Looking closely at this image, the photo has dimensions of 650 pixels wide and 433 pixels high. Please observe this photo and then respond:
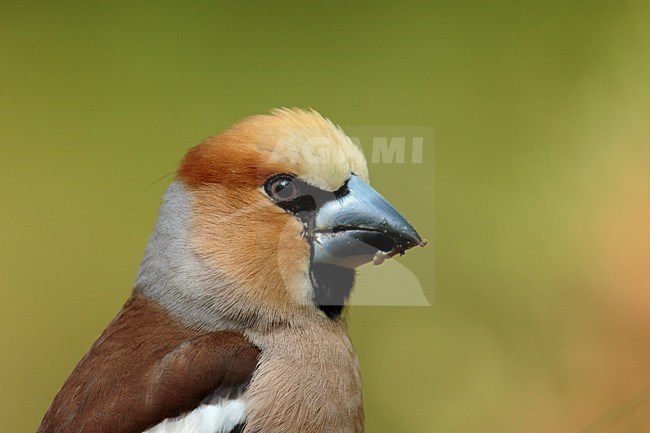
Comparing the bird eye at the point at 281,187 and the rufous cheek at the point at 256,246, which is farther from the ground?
the bird eye at the point at 281,187

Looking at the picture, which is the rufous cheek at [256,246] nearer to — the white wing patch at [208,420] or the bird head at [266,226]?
the bird head at [266,226]

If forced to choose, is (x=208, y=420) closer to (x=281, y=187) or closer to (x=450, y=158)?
(x=281, y=187)

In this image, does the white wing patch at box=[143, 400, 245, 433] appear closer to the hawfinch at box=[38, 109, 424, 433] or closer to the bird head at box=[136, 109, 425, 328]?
the hawfinch at box=[38, 109, 424, 433]

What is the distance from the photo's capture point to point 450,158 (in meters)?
0.91

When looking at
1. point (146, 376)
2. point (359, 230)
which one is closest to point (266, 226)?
point (359, 230)

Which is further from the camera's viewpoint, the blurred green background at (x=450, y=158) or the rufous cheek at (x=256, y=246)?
the rufous cheek at (x=256, y=246)

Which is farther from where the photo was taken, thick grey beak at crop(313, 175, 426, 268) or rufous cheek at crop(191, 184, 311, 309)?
rufous cheek at crop(191, 184, 311, 309)

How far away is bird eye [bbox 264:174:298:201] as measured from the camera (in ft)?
3.23

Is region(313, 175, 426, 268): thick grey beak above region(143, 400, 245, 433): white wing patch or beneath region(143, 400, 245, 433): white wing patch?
above

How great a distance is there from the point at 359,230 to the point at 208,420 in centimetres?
32

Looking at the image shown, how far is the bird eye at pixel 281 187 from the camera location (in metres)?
0.99

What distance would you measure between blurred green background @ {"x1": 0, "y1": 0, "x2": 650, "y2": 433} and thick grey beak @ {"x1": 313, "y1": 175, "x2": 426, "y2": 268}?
23 millimetres

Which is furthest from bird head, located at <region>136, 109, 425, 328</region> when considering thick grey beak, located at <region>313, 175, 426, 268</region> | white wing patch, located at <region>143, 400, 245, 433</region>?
white wing patch, located at <region>143, 400, 245, 433</region>

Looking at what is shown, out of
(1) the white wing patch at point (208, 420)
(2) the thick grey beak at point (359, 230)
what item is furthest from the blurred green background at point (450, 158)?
(1) the white wing patch at point (208, 420)
